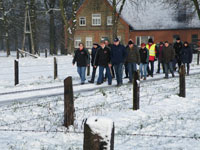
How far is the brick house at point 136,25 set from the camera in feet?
131

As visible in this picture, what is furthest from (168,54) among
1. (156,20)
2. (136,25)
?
(156,20)

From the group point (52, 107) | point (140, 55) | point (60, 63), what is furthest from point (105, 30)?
point (52, 107)

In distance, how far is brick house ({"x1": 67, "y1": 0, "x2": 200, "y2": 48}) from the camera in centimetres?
3981

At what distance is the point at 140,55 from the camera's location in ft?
48.6

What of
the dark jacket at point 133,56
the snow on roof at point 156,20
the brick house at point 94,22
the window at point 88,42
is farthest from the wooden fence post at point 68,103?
the window at point 88,42

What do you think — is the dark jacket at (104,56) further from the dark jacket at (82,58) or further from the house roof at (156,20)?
the house roof at (156,20)

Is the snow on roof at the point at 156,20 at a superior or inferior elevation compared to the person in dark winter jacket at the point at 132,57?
superior

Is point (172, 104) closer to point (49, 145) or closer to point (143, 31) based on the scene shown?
point (49, 145)

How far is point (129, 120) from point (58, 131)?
72.0 inches

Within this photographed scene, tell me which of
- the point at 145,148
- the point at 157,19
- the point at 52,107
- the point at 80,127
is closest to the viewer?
the point at 145,148

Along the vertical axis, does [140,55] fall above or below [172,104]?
above

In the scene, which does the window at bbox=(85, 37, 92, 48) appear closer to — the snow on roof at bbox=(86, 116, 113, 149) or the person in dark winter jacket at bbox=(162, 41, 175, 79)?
the person in dark winter jacket at bbox=(162, 41, 175, 79)

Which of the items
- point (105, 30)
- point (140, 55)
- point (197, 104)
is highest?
point (105, 30)

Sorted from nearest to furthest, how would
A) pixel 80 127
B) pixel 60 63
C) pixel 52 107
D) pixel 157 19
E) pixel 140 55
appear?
pixel 80 127 → pixel 52 107 → pixel 140 55 → pixel 60 63 → pixel 157 19
